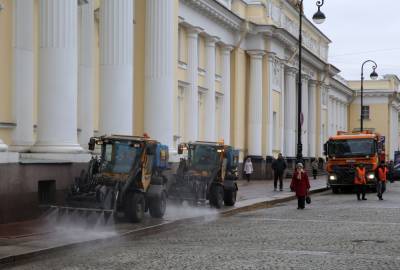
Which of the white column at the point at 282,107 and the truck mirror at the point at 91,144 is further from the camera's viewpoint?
the white column at the point at 282,107

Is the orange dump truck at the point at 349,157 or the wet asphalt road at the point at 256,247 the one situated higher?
the orange dump truck at the point at 349,157

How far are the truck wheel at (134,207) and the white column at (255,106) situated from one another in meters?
28.8

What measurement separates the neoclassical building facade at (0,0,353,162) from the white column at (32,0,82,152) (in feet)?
0.09

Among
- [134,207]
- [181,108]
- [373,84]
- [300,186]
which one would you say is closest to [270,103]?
[181,108]

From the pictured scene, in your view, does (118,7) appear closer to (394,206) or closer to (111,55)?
(111,55)

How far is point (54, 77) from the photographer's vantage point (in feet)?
65.0

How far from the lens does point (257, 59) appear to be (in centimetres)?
4694

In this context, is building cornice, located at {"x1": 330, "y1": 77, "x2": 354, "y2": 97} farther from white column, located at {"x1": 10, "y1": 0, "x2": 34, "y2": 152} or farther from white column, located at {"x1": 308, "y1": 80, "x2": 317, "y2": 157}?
white column, located at {"x1": 10, "y1": 0, "x2": 34, "y2": 152}

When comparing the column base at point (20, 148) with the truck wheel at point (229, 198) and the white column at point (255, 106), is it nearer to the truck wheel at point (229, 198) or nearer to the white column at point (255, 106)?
the truck wheel at point (229, 198)

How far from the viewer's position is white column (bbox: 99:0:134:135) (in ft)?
76.2

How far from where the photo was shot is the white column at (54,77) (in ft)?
64.9

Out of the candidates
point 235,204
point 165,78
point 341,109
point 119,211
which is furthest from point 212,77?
point 341,109

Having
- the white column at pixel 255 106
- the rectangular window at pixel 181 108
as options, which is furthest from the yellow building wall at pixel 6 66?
the white column at pixel 255 106

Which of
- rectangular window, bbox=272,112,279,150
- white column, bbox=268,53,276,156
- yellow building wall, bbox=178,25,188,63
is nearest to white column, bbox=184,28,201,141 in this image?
yellow building wall, bbox=178,25,188,63
